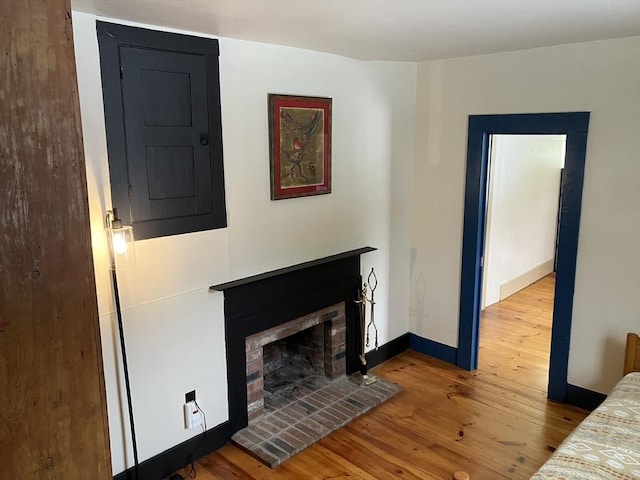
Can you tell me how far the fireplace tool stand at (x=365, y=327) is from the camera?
13.1 ft

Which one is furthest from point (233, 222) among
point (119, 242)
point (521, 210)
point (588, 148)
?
point (521, 210)

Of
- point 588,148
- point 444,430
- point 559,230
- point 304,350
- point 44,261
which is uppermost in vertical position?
point 588,148

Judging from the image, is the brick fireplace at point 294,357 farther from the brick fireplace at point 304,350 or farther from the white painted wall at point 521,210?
the white painted wall at point 521,210

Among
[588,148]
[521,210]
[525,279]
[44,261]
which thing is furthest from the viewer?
[525,279]

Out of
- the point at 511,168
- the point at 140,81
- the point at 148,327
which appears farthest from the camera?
the point at 511,168

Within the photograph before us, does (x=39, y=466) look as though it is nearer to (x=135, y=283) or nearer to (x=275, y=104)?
(x=135, y=283)

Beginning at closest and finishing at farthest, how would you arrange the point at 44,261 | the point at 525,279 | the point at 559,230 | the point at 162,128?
1. the point at 44,261
2. the point at 162,128
3. the point at 559,230
4. the point at 525,279

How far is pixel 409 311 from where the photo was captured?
4.56 metres

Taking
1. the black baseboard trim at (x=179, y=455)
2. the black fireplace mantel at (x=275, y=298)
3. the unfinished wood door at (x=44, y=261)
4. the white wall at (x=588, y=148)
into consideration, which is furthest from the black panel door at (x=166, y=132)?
the white wall at (x=588, y=148)

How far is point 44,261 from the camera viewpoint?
3.07ft

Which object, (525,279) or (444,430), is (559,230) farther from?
(525,279)

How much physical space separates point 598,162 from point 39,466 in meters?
3.42

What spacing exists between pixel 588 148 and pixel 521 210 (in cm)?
266

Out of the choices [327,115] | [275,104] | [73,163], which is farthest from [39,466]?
[327,115]
